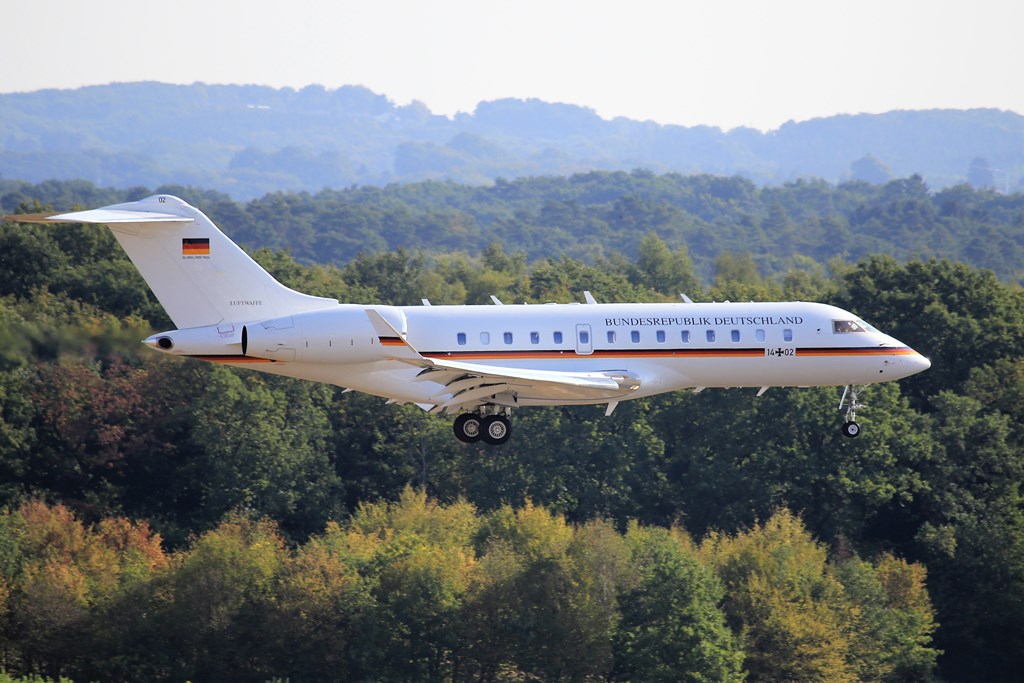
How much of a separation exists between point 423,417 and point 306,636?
57.0 feet

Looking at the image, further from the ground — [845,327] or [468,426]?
[845,327]

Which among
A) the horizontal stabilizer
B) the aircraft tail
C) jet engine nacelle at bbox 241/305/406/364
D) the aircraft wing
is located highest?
the horizontal stabilizer

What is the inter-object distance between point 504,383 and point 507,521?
2536 centimetres

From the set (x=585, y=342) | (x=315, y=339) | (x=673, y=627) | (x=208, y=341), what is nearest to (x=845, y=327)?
(x=585, y=342)

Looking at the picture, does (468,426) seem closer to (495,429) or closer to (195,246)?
(495,429)

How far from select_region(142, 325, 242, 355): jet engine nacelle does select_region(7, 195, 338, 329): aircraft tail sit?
1228 mm

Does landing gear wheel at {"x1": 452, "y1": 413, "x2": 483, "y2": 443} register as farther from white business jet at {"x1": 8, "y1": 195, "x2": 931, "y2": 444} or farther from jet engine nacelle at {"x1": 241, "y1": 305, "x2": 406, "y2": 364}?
jet engine nacelle at {"x1": 241, "y1": 305, "x2": 406, "y2": 364}

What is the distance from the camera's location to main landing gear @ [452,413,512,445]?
35750 millimetres

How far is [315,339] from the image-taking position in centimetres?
3388

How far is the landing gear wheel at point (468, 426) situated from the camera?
35750 mm

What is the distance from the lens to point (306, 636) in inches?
2101

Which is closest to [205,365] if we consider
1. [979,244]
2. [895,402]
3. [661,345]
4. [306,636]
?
[306,636]

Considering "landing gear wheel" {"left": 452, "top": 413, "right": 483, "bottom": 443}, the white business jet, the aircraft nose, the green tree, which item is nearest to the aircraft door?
the white business jet

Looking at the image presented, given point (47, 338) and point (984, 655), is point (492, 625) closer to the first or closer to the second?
point (984, 655)
